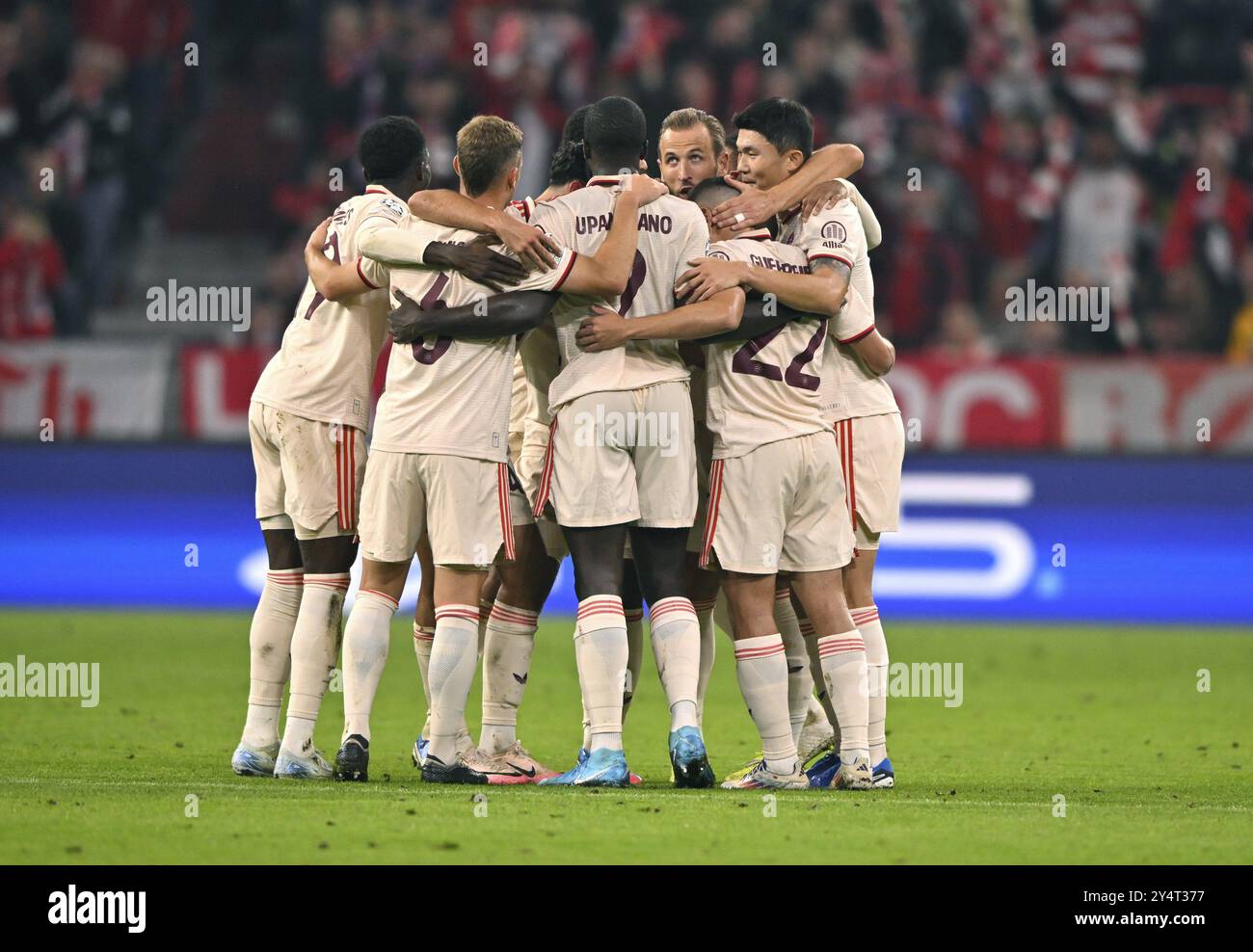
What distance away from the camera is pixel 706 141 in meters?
7.35

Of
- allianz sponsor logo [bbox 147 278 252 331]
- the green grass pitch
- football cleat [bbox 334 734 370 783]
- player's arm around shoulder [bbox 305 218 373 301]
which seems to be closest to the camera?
the green grass pitch

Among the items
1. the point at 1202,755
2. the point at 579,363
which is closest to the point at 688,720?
the point at 579,363

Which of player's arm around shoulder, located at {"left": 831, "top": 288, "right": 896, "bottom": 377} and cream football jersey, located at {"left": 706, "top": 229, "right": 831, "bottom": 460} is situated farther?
player's arm around shoulder, located at {"left": 831, "top": 288, "right": 896, "bottom": 377}

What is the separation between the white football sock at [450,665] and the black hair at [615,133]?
1.72 metres

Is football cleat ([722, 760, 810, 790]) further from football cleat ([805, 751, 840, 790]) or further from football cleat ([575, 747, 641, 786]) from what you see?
football cleat ([575, 747, 641, 786])

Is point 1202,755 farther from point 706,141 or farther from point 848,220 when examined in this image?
point 706,141

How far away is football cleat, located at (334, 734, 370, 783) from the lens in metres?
6.79

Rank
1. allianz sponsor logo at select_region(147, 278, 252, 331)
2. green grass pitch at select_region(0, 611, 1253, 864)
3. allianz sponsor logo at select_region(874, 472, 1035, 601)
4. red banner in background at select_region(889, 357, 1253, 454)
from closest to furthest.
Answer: green grass pitch at select_region(0, 611, 1253, 864) < allianz sponsor logo at select_region(874, 472, 1035, 601) < red banner in background at select_region(889, 357, 1253, 454) < allianz sponsor logo at select_region(147, 278, 252, 331)

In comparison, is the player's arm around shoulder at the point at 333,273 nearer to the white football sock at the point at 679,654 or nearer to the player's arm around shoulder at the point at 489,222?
the player's arm around shoulder at the point at 489,222

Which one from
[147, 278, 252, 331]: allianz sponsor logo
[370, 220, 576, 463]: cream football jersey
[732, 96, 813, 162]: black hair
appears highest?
[147, 278, 252, 331]: allianz sponsor logo

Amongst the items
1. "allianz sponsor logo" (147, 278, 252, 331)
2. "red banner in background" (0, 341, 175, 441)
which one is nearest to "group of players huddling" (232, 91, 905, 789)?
"red banner in background" (0, 341, 175, 441)

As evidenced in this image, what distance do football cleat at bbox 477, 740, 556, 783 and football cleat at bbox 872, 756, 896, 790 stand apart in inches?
49.1

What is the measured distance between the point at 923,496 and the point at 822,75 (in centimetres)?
528

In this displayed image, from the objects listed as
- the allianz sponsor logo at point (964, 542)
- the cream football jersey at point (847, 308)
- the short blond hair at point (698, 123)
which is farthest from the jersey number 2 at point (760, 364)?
the allianz sponsor logo at point (964, 542)
